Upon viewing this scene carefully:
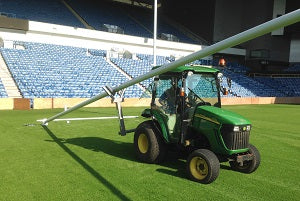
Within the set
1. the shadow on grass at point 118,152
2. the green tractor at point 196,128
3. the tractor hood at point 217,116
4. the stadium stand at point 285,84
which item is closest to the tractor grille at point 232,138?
the green tractor at point 196,128

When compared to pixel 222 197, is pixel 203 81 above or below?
above

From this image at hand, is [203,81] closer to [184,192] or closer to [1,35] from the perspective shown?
[184,192]

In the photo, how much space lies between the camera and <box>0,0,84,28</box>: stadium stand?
82.9ft

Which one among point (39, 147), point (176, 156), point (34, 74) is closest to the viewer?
point (176, 156)

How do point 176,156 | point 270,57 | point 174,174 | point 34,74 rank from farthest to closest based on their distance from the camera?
point 270,57 → point 34,74 → point 176,156 → point 174,174

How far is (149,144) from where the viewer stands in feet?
18.9

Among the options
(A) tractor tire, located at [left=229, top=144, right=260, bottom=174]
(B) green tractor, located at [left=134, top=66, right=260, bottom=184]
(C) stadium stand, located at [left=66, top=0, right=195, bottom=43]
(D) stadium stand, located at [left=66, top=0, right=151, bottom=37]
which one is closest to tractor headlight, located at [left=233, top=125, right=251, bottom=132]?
(B) green tractor, located at [left=134, top=66, right=260, bottom=184]

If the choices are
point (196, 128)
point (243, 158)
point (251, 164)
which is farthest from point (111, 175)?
point (251, 164)

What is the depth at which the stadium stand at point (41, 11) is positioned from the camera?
2527cm

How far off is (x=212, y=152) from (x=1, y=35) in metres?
21.8

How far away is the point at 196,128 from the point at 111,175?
1.74 meters

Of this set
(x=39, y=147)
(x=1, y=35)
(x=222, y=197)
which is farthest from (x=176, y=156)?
(x=1, y=35)

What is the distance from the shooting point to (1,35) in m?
22.0

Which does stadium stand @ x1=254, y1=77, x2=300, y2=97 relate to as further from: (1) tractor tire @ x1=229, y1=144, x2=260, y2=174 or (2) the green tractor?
(2) the green tractor
